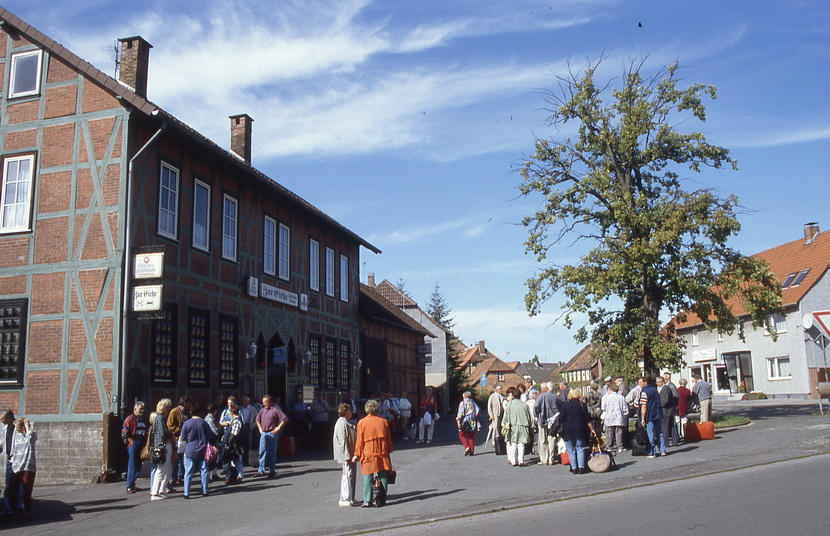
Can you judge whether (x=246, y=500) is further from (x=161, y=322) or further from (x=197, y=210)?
(x=197, y=210)

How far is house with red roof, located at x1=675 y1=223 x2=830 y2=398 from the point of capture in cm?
4256

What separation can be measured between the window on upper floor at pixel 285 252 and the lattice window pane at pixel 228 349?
3.64 m

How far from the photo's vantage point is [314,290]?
86.5 feet

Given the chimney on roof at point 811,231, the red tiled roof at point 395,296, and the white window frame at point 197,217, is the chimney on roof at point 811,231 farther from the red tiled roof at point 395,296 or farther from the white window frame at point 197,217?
the white window frame at point 197,217

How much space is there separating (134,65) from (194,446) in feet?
35.6

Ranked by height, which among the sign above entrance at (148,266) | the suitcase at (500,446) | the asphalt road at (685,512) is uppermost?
the sign above entrance at (148,266)

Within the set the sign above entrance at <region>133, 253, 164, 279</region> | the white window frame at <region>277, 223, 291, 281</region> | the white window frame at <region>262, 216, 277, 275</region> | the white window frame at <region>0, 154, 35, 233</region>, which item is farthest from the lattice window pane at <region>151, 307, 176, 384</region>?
the white window frame at <region>277, 223, 291, 281</region>

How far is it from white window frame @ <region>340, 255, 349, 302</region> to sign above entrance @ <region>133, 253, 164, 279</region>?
1315cm

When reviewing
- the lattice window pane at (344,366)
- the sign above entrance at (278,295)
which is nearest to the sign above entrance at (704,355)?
the lattice window pane at (344,366)

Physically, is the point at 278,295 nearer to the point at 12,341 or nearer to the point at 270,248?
the point at 270,248

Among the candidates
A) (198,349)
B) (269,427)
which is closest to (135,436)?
(269,427)

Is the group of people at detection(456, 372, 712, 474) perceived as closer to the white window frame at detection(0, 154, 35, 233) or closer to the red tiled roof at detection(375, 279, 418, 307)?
the white window frame at detection(0, 154, 35, 233)

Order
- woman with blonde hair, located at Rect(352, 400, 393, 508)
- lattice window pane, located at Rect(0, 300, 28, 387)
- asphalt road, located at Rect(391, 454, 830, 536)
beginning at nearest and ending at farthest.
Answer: asphalt road, located at Rect(391, 454, 830, 536) → woman with blonde hair, located at Rect(352, 400, 393, 508) → lattice window pane, located at Rect(0, 300, 28, 387)

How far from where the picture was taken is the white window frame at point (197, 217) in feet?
62.6
